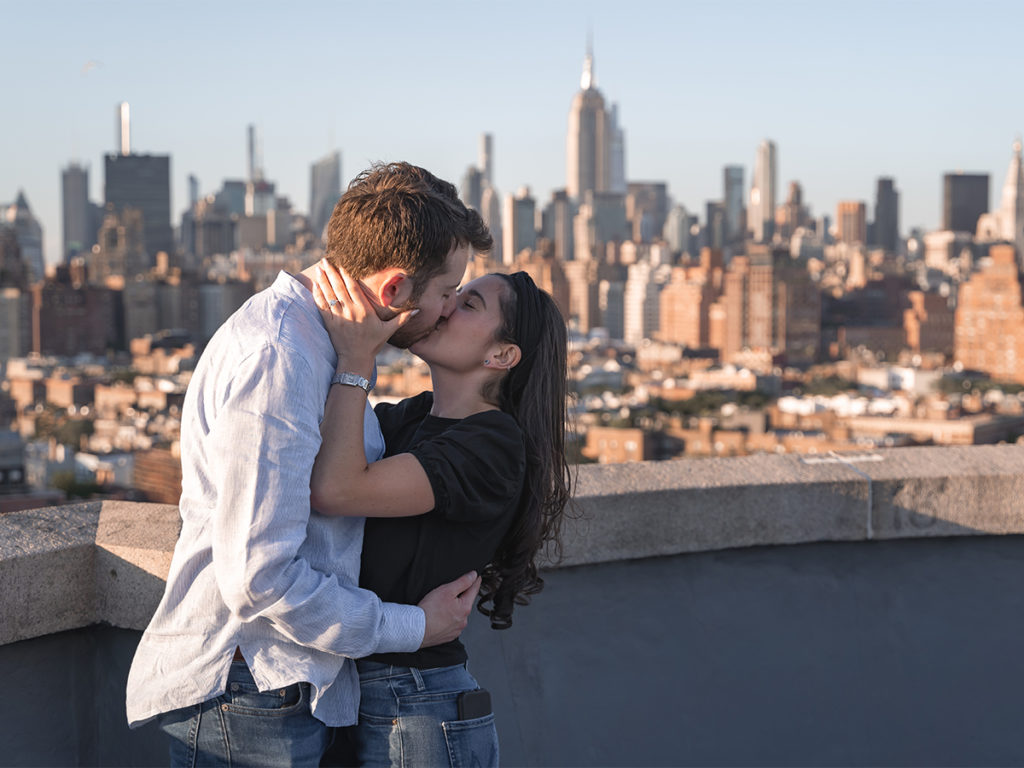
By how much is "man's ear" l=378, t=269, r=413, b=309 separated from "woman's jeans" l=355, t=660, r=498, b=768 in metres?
0.38

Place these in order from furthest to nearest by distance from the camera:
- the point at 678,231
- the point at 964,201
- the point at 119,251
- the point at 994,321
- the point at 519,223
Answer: the point at 678,231 < the point at 964,201 < the point at 519,223 < the point at 119,251 < the point at 994,321

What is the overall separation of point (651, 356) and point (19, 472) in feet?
131

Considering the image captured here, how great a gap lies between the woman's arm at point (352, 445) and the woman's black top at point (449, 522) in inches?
1.3

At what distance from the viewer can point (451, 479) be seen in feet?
4.30

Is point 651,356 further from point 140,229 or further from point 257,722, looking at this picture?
point 257,722

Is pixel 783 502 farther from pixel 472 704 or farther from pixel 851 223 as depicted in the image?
pixel 851 223

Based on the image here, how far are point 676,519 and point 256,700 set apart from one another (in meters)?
0.87

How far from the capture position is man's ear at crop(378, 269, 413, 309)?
1.27 meters

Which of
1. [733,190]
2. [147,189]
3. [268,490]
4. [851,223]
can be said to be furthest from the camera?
[733,190]

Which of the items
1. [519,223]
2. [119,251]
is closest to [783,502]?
[119,251]

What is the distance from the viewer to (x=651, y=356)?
60406 mm

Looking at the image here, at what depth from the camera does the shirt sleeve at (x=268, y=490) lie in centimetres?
119

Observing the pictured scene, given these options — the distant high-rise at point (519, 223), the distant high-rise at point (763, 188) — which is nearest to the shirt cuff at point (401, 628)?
the distant high-rise at point (519, 223)

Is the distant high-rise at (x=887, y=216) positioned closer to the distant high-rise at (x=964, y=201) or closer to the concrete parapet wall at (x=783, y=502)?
the distant high-rise at (x=964, y=201)
